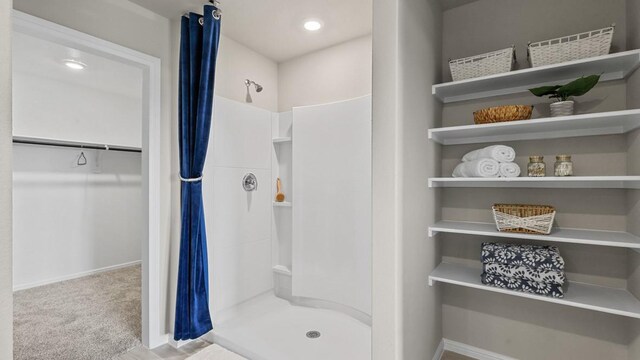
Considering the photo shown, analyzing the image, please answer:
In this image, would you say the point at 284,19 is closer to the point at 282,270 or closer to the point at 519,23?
the point at 519,23

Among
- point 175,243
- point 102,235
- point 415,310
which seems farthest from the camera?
point 102,235

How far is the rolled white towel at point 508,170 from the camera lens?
1680 millimetres

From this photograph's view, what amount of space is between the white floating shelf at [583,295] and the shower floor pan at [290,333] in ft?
2.71

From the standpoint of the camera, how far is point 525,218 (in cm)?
163

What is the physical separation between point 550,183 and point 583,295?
0.61 metres

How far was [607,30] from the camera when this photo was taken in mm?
1507

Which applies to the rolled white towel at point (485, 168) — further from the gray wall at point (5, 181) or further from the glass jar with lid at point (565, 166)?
the gray wall at point (5, 181)

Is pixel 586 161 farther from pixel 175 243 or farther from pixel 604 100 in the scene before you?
pixel 175 243

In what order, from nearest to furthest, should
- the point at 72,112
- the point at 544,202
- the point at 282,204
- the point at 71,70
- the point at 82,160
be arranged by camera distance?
the point at 544,202
the point at 282,204
the point at 71,70
the point at 72,112
the point at 82,160

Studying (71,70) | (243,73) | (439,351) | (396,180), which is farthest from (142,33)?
(439,351)

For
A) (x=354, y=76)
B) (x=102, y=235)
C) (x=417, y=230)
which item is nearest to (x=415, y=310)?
(x=417, y=230)

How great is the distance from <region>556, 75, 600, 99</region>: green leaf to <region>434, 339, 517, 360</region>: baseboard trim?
163 cm

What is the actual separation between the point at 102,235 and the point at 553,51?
510 centimetres

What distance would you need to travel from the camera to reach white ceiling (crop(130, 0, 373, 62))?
219 cm
